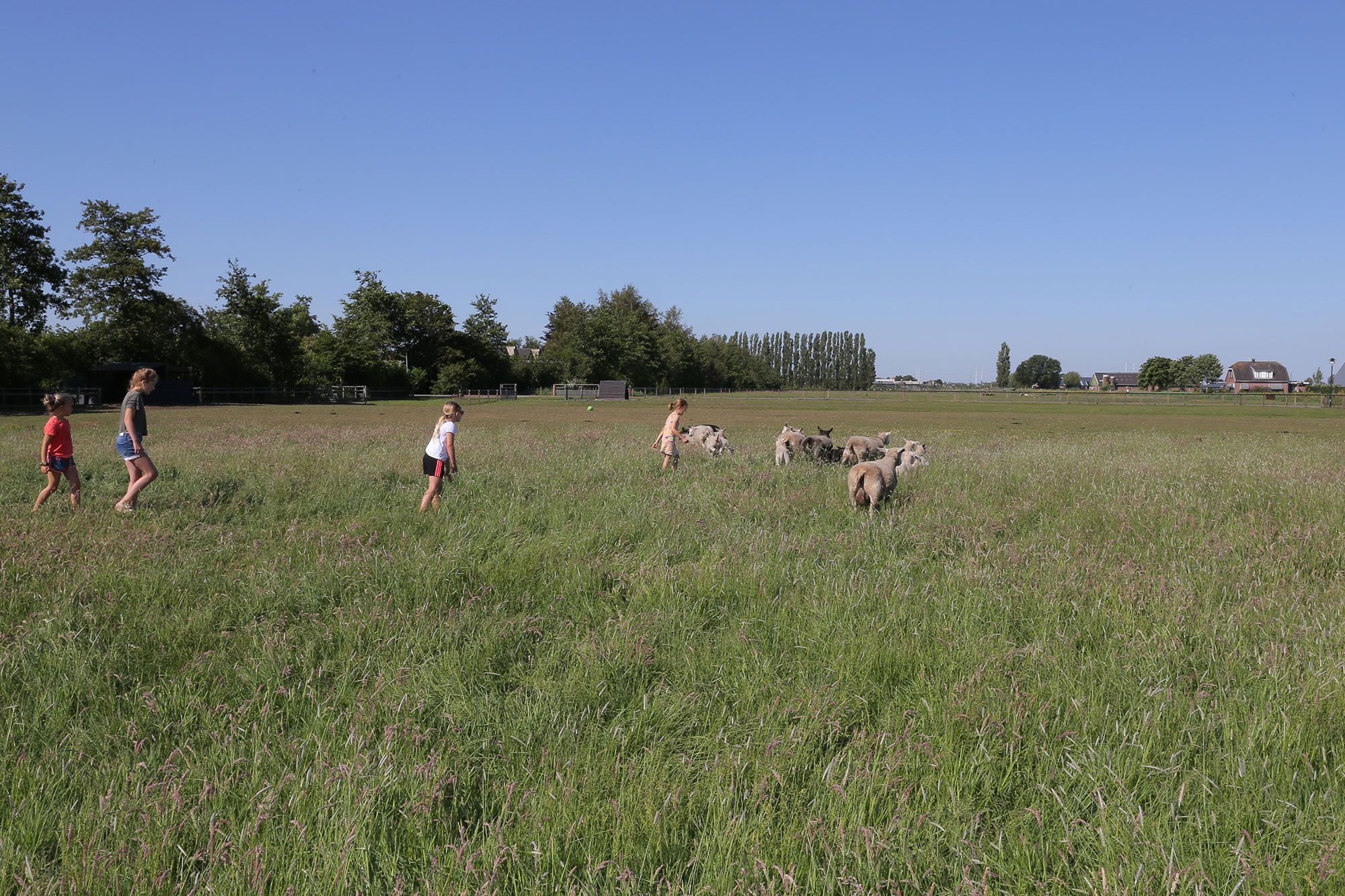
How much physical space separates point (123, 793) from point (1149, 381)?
8816 inches

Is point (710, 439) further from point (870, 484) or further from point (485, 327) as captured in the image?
point (485, 327)

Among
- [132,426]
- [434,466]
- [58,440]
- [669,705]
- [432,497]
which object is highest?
[132,426]

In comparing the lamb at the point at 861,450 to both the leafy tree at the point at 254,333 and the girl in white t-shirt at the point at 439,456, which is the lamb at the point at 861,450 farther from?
the leafy tree at the point at 254,333

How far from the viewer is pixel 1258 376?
537 feet

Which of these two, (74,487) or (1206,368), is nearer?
(74,487)

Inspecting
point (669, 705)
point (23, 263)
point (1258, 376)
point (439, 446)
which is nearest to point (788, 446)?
point (439, 446)

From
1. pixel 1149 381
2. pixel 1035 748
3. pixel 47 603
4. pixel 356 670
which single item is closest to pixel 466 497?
pixel 47 603

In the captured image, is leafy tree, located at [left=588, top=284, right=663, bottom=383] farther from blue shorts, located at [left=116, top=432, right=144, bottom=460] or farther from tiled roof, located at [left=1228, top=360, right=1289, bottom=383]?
tiled roof, located at [left=1228, top=360, right=1289, bottom=383]

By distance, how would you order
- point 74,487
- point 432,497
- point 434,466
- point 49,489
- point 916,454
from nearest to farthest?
point 49,489 < point 74,487 < point 432,497 < point 434,466 < point 916,454

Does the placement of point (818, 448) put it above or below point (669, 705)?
above

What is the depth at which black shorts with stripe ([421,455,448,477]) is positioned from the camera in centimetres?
972

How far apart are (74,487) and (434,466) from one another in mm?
4560

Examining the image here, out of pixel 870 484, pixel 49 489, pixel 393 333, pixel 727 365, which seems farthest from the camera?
pixel 727 365

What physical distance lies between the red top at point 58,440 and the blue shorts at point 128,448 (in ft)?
2.95
